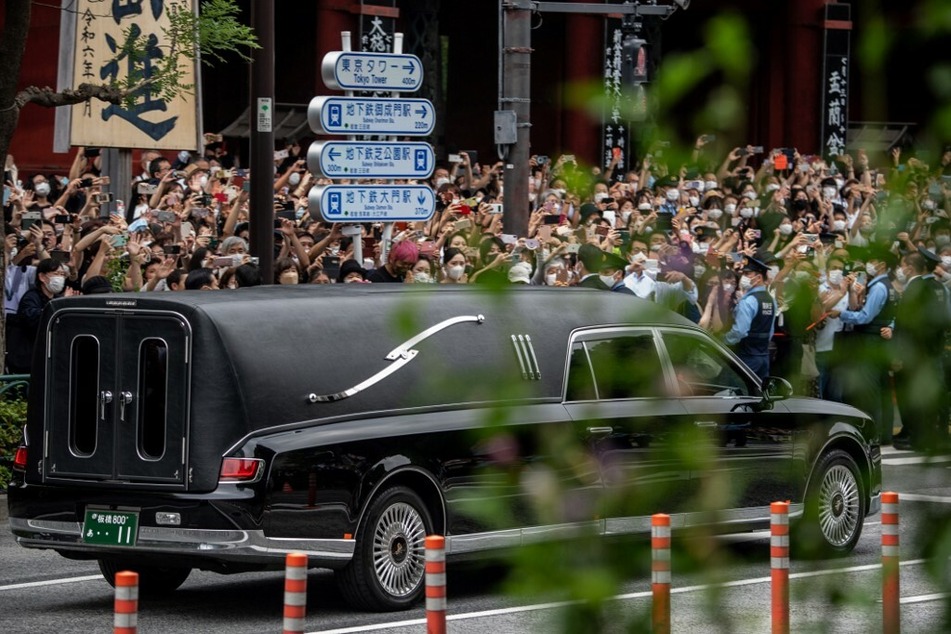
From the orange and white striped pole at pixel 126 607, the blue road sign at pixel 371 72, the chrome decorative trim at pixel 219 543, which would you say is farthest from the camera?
the blue road sign at pixel 371 72

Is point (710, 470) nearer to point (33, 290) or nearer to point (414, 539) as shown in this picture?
point (414, 539)

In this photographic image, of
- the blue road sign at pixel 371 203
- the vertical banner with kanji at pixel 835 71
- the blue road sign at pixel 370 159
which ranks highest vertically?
the vertical banner with kanji at pixel 835 71

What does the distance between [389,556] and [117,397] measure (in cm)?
164

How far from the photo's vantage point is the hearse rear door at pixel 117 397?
9070 mm

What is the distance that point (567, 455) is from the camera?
77.2 inches

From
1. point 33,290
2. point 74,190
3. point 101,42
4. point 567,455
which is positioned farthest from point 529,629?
point 74,190

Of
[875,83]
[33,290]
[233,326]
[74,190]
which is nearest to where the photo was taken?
[875,83]

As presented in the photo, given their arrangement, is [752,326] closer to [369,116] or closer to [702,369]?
[369,116]

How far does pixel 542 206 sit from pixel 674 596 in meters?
18.1

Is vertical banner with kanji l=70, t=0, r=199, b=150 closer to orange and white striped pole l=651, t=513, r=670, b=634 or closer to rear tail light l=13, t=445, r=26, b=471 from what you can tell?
rear tail light l=13, t=445, r=26, b=471

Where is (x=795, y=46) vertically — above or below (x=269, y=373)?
above

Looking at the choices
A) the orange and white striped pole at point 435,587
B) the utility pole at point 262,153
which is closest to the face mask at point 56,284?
the utility pole at point 262,153

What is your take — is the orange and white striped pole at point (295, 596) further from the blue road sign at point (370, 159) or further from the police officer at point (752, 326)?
the blue road sign at point (370, 159)

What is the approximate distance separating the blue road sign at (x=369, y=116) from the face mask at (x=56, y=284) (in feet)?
9.58
